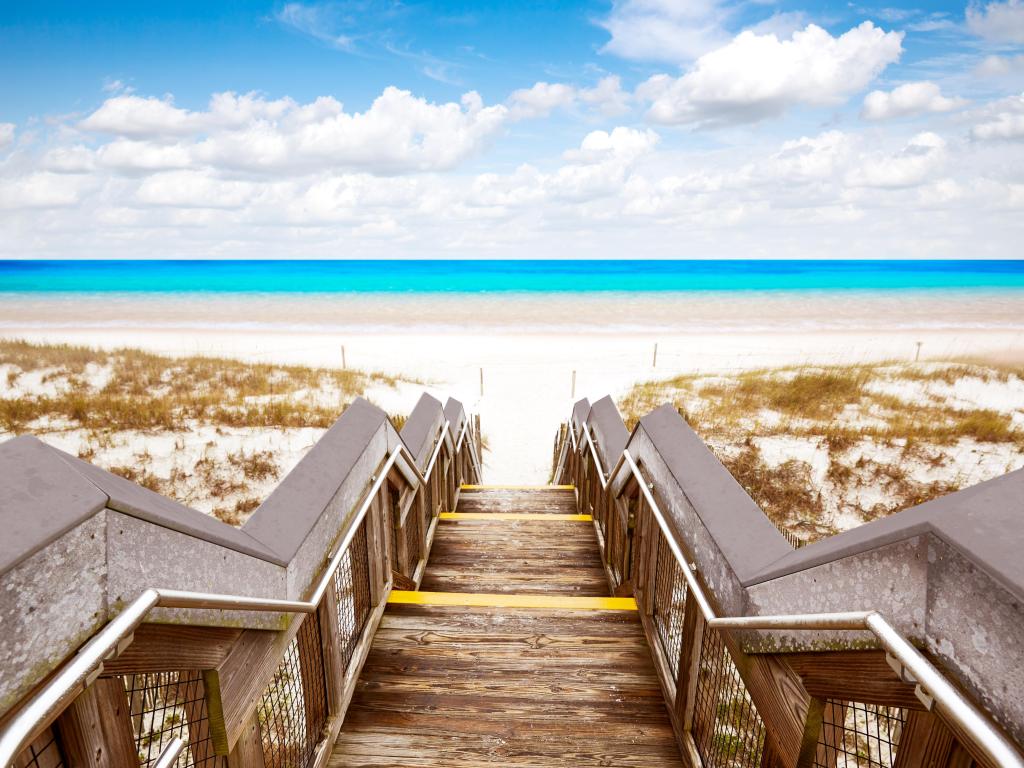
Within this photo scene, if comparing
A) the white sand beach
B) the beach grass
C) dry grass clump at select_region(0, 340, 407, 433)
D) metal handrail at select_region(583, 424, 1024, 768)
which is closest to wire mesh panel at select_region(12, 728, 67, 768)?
metal handrail at select_region(583, 424, 1024, 768)

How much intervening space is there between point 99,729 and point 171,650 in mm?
222

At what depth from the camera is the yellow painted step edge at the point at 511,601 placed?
3.82 meters

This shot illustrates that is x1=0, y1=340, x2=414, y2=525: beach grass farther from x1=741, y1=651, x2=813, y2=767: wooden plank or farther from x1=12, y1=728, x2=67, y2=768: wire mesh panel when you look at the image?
x1=741, y1=651, x2=813, y2=767: wooden plank

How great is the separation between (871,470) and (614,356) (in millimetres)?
15416

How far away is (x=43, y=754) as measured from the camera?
1142 mm

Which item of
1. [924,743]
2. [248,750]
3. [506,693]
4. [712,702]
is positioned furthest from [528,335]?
[924,743]

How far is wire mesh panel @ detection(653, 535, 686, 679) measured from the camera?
9.82ft

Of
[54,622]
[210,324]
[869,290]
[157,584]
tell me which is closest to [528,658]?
[157,584]

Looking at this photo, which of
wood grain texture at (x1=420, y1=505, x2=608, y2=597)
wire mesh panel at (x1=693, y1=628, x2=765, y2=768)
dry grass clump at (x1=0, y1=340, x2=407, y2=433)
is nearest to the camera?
wire mesh panel at (x1=693, y1=628, x2=765, y2=768)

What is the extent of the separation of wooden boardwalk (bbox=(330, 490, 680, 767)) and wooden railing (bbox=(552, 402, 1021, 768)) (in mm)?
194

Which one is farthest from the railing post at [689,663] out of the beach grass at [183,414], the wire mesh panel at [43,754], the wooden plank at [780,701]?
the beach grass at [183,414]

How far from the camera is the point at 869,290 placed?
187ft

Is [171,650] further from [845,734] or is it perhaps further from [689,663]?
[689,663]

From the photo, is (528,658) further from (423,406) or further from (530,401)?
(530,401)
